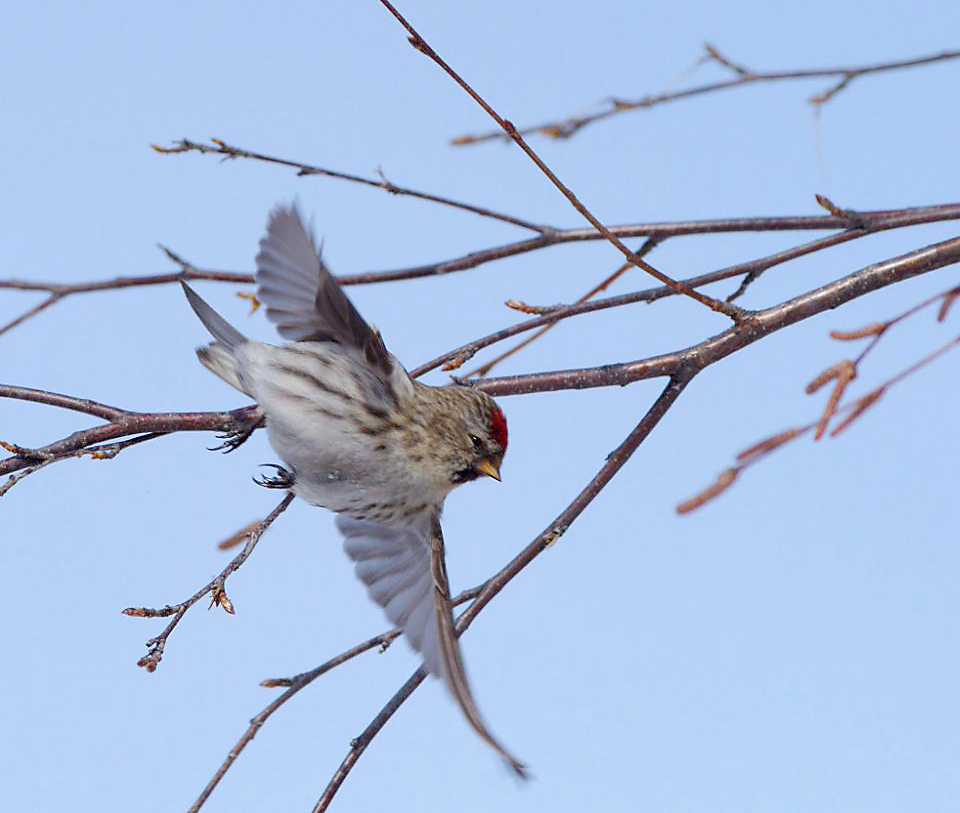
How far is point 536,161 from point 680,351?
0.66m

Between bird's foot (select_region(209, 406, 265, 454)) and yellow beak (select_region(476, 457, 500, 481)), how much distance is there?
0.50 meters

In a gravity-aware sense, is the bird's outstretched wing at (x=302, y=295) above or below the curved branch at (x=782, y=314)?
above

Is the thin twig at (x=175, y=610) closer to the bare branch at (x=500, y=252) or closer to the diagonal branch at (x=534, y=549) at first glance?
the diagonal branch at (x=534, y=549)

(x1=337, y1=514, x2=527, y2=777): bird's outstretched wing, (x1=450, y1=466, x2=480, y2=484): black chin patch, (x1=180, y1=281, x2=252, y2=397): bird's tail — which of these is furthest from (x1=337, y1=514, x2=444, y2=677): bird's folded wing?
(x1=180, y1=281, x2=252, y2=397): bird's tail

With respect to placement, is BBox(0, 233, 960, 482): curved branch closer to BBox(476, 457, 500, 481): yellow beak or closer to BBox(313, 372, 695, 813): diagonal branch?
BBox(313, 372, 695, 813): diagonal branch

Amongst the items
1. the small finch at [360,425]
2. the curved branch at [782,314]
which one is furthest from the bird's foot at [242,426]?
the curved branch at [782,314]

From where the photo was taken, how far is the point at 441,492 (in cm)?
264

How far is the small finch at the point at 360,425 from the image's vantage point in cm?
232

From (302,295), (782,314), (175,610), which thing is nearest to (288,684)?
(175,610)

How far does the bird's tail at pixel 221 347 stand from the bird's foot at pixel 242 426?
121 mm

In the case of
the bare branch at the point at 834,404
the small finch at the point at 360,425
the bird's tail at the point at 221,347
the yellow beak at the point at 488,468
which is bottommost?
the bare branch at the point at 834,404

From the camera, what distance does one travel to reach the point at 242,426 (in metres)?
2.44

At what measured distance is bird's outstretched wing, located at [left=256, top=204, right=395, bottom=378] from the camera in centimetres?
222

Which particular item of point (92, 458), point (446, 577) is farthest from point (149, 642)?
point (446, 577)
